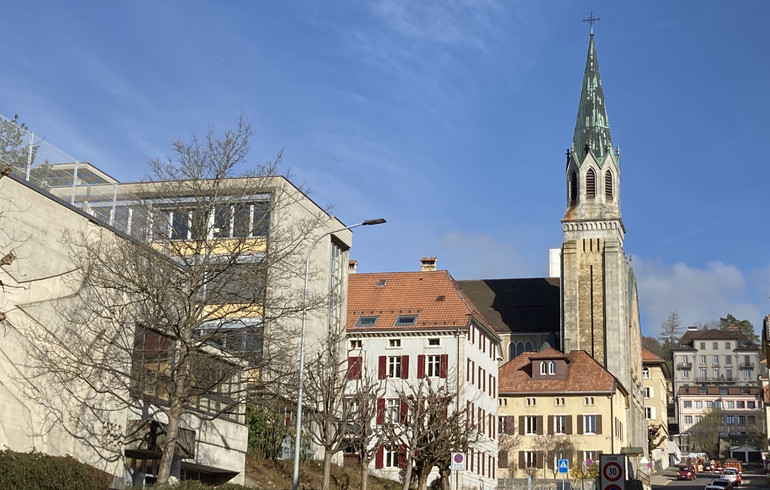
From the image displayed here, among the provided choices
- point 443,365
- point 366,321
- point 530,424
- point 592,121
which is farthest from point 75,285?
point 592,121

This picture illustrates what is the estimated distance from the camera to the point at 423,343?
60062mm

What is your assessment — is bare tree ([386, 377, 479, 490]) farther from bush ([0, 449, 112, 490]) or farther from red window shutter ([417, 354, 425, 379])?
bush ([0, 449, 112, 490])

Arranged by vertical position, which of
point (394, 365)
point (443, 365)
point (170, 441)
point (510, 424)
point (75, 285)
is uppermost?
point (394, 365)

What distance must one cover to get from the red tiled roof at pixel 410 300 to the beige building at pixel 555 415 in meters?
18.1

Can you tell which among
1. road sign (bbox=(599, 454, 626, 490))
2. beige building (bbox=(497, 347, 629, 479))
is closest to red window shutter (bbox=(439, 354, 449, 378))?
beige building (bbox=(497, 347, 629, 479))

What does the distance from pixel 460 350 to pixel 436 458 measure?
48.1ft

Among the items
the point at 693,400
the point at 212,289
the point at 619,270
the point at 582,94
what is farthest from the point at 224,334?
the point at 693,400

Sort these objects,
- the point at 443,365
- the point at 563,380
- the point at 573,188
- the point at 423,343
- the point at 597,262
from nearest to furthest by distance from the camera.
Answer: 1. the point at 443,365
2. the point at 423,343
3. the point at 563,380
4. the point at 597,262
5. the point at 573,188

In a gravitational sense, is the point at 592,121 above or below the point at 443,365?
above

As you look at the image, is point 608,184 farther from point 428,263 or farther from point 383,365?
point 383,365

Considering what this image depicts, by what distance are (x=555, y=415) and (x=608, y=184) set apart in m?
29.9

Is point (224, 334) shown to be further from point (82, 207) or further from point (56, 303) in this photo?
point (82, 207)

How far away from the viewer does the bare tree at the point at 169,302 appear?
27375mm

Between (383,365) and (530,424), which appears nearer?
(383,365)
